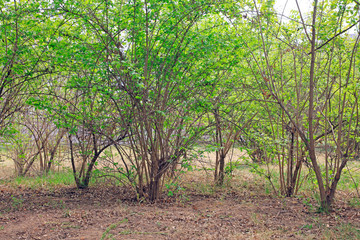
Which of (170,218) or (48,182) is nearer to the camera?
(170,218)

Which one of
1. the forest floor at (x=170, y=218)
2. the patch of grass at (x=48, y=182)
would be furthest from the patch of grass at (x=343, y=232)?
the patch of grass at (x=48, y=182)

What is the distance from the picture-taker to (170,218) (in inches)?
193

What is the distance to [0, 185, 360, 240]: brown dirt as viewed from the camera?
4.19 metres

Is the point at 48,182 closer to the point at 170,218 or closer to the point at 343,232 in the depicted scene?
the point at 170,218

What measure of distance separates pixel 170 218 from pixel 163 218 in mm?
111

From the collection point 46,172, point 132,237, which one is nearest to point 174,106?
point 132,237

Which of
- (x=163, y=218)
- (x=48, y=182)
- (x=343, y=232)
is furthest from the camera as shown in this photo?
(x=48, y=182)

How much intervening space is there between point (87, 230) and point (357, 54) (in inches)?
187

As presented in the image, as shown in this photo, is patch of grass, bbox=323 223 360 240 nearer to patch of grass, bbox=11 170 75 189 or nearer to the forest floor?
the forest floor

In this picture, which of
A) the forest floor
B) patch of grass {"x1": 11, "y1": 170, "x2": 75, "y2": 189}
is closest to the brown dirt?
the forest floor

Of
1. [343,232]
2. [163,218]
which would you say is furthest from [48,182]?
[343,232]

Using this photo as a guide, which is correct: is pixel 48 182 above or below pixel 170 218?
above

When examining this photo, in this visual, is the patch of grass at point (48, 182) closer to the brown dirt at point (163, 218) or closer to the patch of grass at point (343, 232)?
the brown dirt at point (163, 218)

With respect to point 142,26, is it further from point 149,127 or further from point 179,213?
point 179,213
